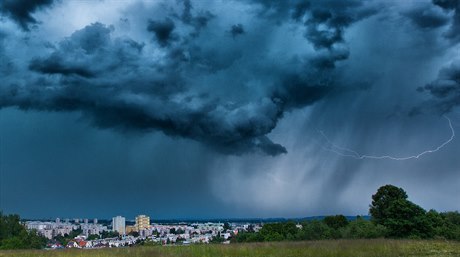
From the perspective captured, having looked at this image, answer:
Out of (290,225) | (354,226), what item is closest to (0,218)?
(290,225)

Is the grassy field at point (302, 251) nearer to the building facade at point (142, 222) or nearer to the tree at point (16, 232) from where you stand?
the building facade at point (142, 222)

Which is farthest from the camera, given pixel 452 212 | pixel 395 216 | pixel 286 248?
pixel 452 212

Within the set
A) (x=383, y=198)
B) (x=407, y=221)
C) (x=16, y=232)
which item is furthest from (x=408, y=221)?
(x=16, y=232)

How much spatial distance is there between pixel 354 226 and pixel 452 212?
39512mm

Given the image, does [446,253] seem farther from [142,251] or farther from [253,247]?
→ [142,251]

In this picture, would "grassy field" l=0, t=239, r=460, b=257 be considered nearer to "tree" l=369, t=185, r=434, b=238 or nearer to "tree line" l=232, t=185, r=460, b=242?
"tree line" l=232, t=185, r=460, b=242

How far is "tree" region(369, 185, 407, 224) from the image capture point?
240 feet

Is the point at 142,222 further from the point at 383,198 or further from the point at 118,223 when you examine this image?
the point at 383,198

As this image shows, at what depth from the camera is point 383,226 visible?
5519 cm

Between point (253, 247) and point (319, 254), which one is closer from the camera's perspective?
point (319, 254)

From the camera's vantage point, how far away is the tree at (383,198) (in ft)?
240

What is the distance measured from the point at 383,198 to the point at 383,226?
68.6 ft

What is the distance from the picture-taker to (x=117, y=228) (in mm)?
94250

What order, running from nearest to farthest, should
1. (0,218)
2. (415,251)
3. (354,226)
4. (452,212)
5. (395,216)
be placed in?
1. (415,251)
2. (395,216)
3. (354,226)
4. (452,212)
5. (0,218)
